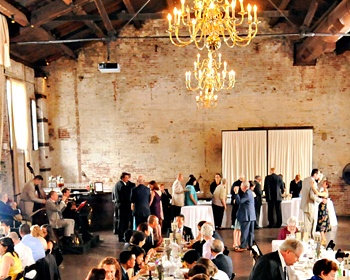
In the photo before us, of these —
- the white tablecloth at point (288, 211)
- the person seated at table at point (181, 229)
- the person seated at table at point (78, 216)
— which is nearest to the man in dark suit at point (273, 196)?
the white tablecloth at point (288, 211)

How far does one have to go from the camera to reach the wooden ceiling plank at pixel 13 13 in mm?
6801

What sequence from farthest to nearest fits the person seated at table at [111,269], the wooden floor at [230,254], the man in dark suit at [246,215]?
the man in dark suit at [246,215] → the wooden floor at [230,254] → the person seated at table at [111,269]

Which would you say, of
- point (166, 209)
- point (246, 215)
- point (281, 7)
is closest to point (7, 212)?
point (166, 209)

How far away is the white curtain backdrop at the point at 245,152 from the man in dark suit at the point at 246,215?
357cm

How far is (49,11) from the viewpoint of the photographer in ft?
26.0

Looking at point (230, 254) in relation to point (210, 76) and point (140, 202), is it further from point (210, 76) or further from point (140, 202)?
point (210, 76)

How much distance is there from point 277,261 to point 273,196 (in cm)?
662

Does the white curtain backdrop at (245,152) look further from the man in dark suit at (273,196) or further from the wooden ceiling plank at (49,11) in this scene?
the wooden ceiling plank at (49,11)

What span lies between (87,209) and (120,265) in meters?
4.98

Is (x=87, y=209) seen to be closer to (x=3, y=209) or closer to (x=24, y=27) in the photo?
(x=3, y=209)

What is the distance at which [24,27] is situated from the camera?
26.3ft

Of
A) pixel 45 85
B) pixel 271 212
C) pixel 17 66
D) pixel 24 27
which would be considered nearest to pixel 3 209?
pixel 24 27

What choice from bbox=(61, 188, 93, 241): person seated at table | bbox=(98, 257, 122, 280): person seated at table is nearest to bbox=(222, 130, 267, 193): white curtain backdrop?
bbox=(61, 188, 93, 241): person seated at table

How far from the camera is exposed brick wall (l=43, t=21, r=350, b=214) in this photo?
1193 cm
